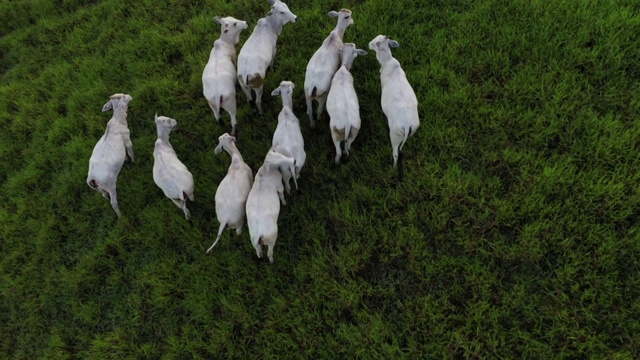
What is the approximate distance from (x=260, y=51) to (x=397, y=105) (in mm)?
1710

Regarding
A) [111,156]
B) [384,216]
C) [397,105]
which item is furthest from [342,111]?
[111,156]

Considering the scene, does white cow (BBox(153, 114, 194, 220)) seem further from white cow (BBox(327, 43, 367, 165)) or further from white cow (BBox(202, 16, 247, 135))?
white cow (BBox(327, 43, 367, 165))

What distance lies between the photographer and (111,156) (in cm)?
425

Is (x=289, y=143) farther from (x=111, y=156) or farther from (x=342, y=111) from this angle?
(x=111, y=156)

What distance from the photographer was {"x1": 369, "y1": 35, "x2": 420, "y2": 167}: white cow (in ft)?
12.7

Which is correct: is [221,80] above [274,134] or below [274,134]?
above

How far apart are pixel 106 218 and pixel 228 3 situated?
341cm

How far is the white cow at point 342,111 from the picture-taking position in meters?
3.97

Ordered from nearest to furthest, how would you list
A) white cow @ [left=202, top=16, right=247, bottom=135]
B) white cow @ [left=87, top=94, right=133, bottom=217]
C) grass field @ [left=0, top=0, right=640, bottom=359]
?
grass field @ [left=0, top=0, right=640, bottom=359] → white cow @ [left=87, top=94, right=133, bottom=217] → white cow @ [left=202, top=16, right=247, bottom=135]

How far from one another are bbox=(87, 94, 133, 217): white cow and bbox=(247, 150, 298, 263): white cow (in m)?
1.61

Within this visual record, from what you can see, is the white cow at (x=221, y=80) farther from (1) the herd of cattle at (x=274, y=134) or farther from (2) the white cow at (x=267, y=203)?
(2) the white cow at (x=267, y=203)

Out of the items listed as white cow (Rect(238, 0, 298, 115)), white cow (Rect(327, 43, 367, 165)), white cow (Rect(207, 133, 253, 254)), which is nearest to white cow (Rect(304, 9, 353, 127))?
white cow (Rect(327, 43, 367, 165))

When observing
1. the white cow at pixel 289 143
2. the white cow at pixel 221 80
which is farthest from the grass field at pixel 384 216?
the white cow at pixel 221 80

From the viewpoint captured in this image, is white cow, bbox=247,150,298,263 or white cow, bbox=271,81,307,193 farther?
white cow, bbox=271,81,307,193
